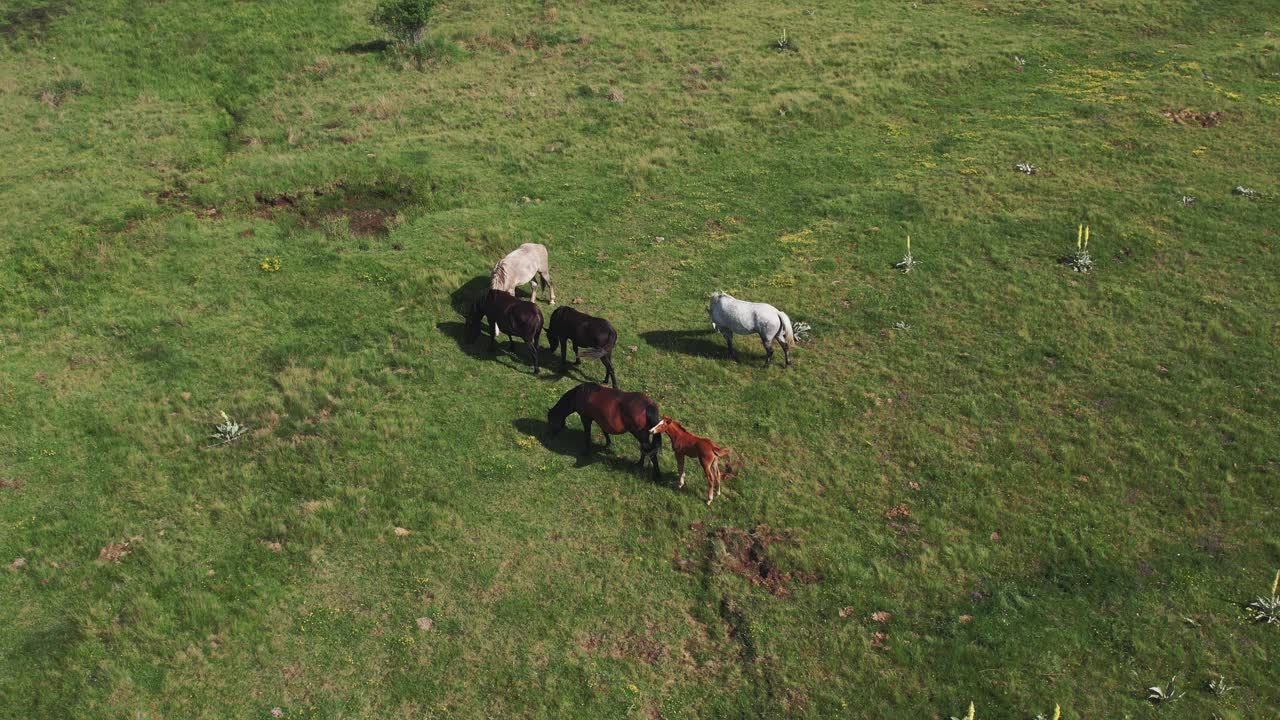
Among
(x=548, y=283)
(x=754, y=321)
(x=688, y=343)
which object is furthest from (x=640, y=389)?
(x=548, y=283)

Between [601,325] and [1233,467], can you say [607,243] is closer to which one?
[601,325]

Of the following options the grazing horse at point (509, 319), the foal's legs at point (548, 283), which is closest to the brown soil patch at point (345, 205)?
the foal's legs at point (548, 283)

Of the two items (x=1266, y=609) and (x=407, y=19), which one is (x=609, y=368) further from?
(x=407, y=19)

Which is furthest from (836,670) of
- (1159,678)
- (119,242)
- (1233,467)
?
(119,242)

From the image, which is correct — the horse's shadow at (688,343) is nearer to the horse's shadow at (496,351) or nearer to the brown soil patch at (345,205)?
the horse's shadow at (496,351)

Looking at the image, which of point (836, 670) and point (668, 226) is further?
point (668, 226)

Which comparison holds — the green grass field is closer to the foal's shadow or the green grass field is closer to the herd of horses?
the foal's shadow
